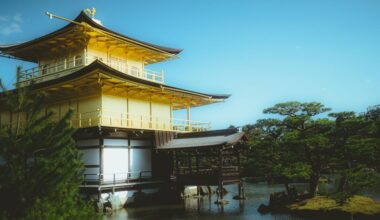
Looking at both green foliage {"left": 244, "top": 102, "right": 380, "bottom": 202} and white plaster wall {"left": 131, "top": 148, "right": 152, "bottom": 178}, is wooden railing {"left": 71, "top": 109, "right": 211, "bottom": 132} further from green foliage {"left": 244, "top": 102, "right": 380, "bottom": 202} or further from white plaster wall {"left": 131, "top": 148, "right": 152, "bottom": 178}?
green foliage {"left": 244, "top": 102, "right": 380, "bottom": 202}

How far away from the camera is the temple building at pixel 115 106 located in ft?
75.6

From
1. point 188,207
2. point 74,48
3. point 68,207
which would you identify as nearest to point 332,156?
point 188,207

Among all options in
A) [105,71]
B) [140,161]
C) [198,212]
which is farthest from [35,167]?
[140,161]

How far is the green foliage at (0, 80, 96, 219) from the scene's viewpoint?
679 cm

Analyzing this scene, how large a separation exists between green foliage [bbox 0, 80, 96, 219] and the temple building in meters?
14.2

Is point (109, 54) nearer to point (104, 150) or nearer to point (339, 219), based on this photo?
point (104, 150)

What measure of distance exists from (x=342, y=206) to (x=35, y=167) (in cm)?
1576

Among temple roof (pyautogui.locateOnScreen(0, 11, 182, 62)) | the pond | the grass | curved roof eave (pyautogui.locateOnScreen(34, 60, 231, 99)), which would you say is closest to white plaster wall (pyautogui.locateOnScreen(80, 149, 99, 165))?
the pond

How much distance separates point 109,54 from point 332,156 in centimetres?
1888

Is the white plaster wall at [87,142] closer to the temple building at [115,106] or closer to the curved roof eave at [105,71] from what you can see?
the temple building at [115,106]

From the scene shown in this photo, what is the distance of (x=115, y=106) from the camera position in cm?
2556

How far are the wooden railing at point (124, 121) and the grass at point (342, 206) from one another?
1197 centimetres

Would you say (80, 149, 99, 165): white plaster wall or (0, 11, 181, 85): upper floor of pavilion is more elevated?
(0, 11, 181, 85): upper floor of pavilion

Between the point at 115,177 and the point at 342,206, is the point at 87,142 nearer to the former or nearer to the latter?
the point at 115,177
